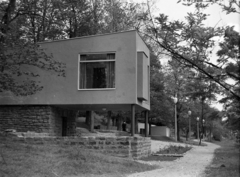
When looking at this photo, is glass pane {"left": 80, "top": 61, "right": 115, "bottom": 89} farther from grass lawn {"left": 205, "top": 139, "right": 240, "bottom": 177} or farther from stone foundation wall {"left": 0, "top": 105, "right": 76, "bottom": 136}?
grass lawn {"left": 205, "top": 139, "right": 240, "bottom": 177}

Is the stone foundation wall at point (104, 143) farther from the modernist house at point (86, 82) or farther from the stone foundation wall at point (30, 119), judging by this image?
the stone foundation wall at point (30, 119)

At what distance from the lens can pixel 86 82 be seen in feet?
55.8

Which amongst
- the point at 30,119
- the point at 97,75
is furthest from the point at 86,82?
the point at 30,119

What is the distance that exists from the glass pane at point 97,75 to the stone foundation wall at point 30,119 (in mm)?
2360

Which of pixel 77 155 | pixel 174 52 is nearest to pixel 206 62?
pixel 174 52

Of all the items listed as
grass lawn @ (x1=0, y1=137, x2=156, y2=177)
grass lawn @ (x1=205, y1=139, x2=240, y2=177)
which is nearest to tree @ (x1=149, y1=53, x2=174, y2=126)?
grass lawn @ (x1=205, y1=139, x2=240, y2=177)

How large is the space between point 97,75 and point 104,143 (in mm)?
3797

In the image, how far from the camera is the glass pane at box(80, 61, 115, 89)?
54.7 feet

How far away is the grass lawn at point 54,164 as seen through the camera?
924 centimetres

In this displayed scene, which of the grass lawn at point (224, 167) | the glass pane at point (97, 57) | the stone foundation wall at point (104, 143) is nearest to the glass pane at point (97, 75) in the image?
the glass pane at point (97, 57)

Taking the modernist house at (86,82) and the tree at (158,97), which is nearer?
the modernist house at (86,82)

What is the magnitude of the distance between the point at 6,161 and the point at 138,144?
22.0 ft

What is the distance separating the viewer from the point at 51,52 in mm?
17703

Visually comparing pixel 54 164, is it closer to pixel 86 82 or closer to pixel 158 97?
pixel 86 82
